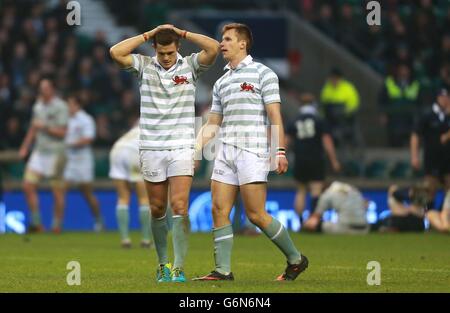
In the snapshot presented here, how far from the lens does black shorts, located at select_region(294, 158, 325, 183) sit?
80.0ft

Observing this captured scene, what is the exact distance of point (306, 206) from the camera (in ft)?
85.1

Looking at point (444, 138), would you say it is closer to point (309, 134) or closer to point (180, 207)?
point (309, 134)

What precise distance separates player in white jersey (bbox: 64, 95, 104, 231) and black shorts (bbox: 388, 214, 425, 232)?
5.39 meters

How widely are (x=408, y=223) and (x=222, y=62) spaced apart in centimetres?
749

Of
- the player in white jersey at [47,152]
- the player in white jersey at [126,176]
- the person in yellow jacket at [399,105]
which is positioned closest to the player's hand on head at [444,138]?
the person in yellow jacket at [399,105]

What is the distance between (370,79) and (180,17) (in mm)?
4616

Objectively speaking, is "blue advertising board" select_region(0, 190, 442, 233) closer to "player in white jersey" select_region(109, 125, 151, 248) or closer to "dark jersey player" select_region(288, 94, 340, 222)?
"dark jersey player" select_region(288, 94, 340, 222)

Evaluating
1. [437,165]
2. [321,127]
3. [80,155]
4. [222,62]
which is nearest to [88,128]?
[80,155]

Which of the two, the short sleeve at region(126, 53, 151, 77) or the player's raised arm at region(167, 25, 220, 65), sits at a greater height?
the player's raised arm at region(167, 25, 220, 65)

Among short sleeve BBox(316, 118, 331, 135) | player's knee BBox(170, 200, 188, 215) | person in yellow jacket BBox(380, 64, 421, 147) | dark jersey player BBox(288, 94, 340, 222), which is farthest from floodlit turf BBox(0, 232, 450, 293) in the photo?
person in yellow jacket BBox(380, 64, 421, 147)

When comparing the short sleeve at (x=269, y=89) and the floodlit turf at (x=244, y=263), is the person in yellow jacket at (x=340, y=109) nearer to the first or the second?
the floodlit turf at (x=244, y=263)

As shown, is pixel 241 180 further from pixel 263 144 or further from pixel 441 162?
pixel 441 162

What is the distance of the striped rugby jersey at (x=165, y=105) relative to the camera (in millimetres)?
12266

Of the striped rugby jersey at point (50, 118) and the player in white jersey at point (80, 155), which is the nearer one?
the striped rugby jersey at point (50, 118)
